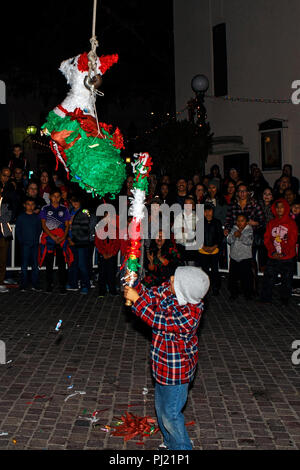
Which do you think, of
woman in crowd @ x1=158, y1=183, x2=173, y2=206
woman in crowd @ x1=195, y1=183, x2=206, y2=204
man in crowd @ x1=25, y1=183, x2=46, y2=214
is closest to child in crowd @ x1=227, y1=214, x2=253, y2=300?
woman in crowd @ x1=195, y1=183, x2=206, y2=204

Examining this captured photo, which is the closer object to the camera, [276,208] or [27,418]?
[27,418]

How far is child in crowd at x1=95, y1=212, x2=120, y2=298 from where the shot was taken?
8945mm

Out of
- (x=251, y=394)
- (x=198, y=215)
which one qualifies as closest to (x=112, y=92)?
(x=198, y=215)

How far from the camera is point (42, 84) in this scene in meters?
20.1

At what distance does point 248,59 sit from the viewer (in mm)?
16156

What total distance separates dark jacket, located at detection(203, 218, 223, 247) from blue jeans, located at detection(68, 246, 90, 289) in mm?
1953

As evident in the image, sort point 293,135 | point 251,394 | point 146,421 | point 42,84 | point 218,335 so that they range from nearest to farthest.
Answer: point 146,421 → point 251,394 → point 218,335 → point 293,135 → point 42,84

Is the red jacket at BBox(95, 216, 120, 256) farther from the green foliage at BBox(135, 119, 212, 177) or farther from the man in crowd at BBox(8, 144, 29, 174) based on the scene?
the green foliage at BBox(135, 119, 212, 177)

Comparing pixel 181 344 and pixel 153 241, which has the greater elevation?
pixel 153 241

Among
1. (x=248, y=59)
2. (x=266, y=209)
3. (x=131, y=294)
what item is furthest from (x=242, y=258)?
(x=248, y=59)

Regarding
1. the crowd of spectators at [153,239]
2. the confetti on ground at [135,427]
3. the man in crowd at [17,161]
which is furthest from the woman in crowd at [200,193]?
the confetti on ground at [135,427]
